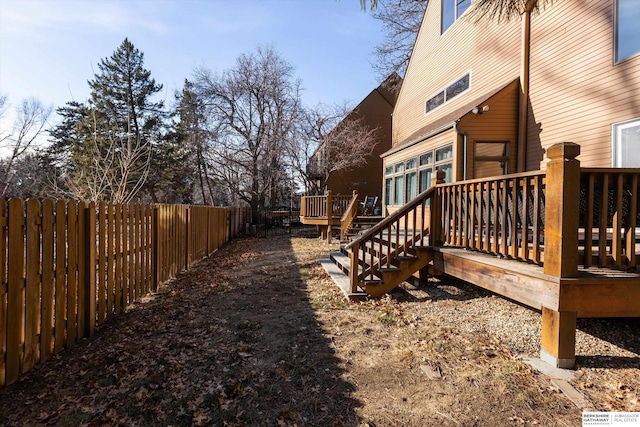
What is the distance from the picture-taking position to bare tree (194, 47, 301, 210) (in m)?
20.6

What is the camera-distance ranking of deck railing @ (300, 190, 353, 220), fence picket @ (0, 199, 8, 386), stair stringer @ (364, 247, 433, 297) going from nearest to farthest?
fence picket @ (0, 199, 8, 386), stair stringer @ (364, 247, 433, 297), deck railing @ (300, 190, 353, 220)

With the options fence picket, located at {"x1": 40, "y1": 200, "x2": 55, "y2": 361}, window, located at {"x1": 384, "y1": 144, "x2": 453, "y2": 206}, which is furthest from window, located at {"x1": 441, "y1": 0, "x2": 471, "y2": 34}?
fence picket, located at {"x1": 40, "y1": 200, "x2": 55, "y2": 361}

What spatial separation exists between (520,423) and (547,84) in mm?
7354

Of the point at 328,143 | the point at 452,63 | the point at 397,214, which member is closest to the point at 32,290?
the point at 397,214

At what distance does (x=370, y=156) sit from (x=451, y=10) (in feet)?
37.4

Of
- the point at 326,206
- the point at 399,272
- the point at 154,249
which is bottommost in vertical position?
the point at 399,272

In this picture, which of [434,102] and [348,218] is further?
[348,218]

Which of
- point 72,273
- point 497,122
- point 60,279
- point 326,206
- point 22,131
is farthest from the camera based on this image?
point 326,206

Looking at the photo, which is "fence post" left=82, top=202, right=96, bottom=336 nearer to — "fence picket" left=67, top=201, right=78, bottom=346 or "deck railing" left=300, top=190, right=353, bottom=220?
"fence picket" left=67, top=201, right=78, bottom=346

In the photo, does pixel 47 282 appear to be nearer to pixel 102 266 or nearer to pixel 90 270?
pixel 90 270

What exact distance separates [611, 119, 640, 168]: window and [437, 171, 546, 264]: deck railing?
257 cm


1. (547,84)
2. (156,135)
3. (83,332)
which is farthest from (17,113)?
(547,84)

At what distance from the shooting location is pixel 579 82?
6.32 metres

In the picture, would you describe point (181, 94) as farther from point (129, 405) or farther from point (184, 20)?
point (129, 405)
